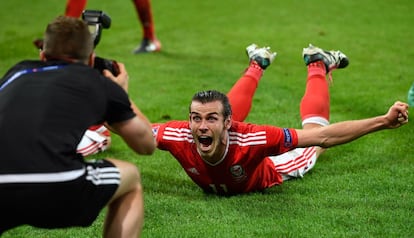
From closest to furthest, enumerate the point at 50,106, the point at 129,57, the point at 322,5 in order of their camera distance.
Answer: the point at 50,106 → the point at 129,57 → the point at 322,5

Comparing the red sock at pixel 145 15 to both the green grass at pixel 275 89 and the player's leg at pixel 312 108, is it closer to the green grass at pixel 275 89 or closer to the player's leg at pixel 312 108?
the green grass at pixel 275 89

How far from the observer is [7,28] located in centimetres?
1162

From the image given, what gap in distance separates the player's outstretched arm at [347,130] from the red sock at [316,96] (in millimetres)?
999

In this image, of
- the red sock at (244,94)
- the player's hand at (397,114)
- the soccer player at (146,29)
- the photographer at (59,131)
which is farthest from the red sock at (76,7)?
the photographer at (59,131)

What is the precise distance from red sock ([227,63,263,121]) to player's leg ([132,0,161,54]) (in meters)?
4.00

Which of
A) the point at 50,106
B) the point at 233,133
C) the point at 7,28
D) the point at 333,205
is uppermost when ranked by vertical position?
the point at 50,106

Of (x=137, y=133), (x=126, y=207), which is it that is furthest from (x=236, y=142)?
(x=137, y=133)

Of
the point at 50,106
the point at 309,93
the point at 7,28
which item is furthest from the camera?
the point at 7,28

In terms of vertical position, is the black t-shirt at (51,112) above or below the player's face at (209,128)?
above

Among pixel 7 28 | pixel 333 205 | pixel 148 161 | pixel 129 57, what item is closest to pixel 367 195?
pixel 333 205

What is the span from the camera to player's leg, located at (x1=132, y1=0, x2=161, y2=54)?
33.0 feet

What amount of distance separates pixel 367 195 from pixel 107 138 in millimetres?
2298

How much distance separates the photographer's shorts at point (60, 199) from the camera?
124 inches

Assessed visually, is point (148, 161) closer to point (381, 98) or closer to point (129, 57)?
point (381, 98)
